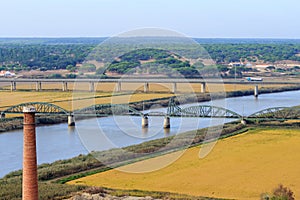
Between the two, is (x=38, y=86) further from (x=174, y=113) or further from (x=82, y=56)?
(x=174, y=113)

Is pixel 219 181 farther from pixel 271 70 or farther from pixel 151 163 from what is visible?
pixel 271 70

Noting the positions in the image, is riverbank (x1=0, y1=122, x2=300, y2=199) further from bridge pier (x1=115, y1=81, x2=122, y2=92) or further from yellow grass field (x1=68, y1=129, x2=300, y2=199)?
bridge pier (x1=115, y1=81, x2=122, y2=92)

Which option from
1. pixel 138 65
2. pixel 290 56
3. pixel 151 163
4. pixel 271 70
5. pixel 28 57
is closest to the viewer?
pixel 151 163

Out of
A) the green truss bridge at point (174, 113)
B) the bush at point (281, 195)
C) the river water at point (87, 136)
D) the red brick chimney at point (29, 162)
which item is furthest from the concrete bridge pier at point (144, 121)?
the red brick chimney at point (29, 162)

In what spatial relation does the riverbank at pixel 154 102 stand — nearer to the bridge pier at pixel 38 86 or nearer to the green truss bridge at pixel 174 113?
the green truss bridge at pixel 174 113

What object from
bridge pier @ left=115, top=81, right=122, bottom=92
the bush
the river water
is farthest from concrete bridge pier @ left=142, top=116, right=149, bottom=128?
bridge pier @ left=115, top=81, right=122, bottom=92

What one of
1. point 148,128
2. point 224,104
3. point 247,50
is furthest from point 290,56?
point 148,128
